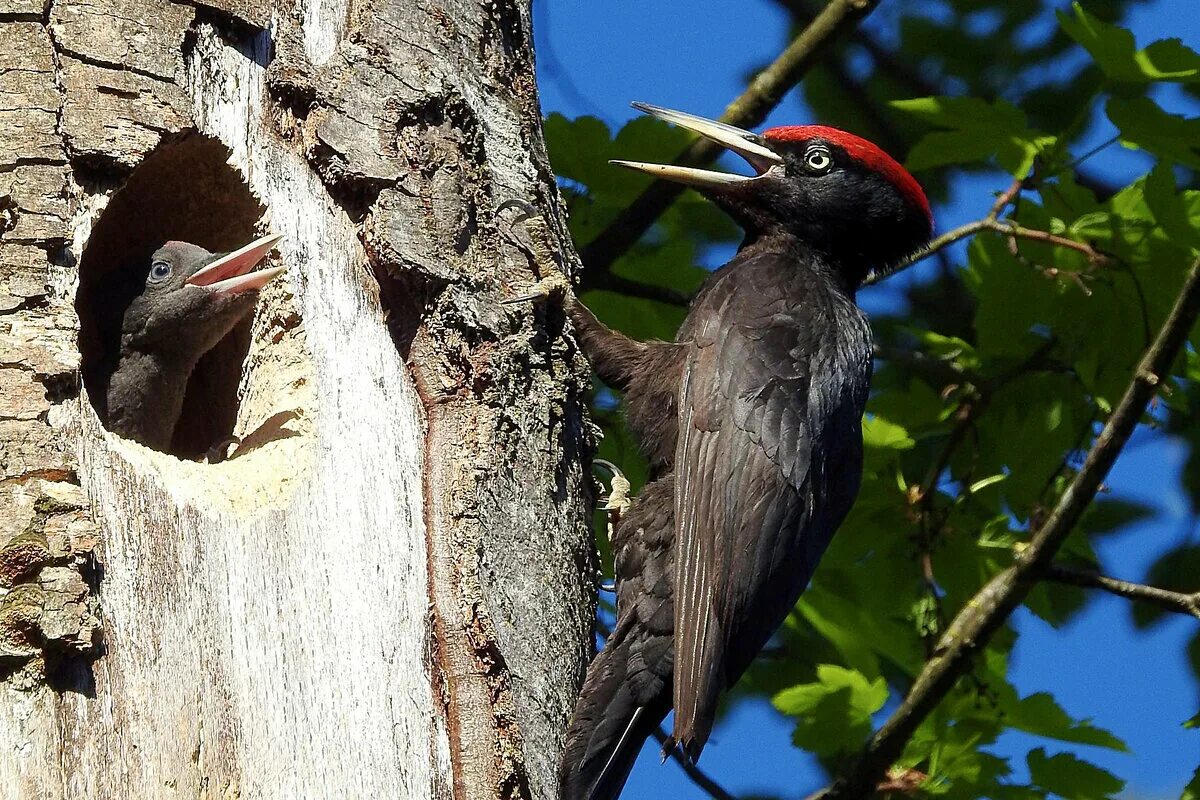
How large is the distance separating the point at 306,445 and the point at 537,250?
2.49 ft

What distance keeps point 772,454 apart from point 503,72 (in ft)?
3.88

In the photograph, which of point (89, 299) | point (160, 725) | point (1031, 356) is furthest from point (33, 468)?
point (1031, 356)

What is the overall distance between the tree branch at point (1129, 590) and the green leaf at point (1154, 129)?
3.78ft

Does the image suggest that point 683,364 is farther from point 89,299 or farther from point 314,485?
point 89,299

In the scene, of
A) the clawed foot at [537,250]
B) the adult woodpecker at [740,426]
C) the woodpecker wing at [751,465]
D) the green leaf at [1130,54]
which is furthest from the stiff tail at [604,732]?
the green leaf at [1130,54]

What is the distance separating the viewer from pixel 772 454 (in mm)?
3625

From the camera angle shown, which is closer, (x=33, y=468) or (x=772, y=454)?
(x=33, y=468)

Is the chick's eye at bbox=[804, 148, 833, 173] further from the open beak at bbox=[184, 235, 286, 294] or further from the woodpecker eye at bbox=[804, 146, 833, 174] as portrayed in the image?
the open beak at bbox=[184, 235, 286, 294]

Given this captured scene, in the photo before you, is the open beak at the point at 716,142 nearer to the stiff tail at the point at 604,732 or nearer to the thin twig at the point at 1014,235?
the thin twig at the point at 1014,235

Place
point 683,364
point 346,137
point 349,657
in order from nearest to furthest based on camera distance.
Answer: point 349,657 < point 346,137 < point 683,364

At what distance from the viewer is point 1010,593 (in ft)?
12.6

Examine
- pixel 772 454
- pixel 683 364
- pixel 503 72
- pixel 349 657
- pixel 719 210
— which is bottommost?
pixel 349 657

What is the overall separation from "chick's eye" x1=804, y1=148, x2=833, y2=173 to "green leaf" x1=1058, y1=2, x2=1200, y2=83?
913 millimetres

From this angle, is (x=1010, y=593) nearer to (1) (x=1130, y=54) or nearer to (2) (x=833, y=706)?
(2) (x=833, y=706)
